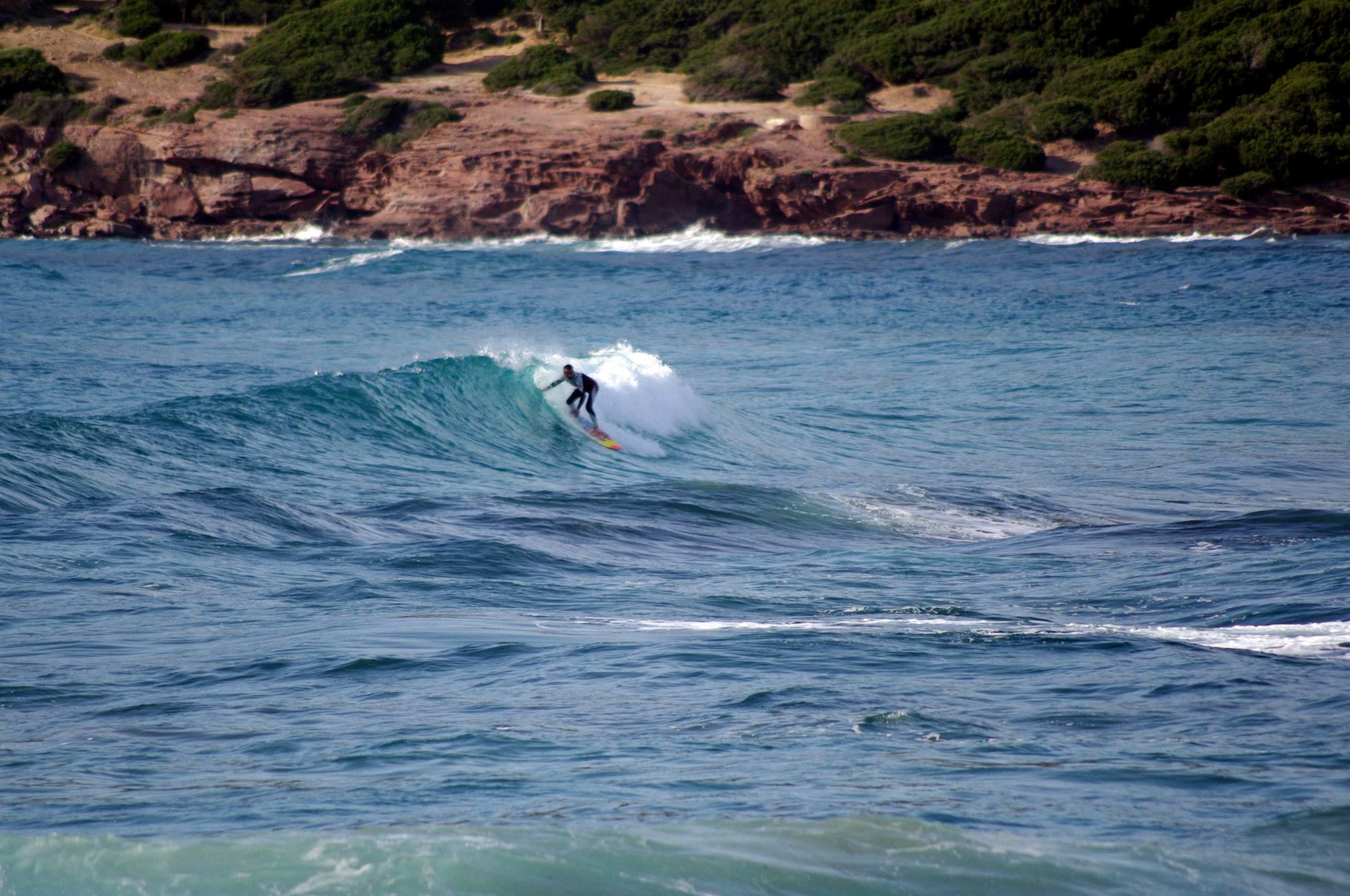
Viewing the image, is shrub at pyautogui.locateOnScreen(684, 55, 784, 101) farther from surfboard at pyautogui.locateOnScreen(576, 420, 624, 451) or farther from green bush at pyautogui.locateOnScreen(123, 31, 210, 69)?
surfboard at pyautogui.locateOnScreen(576, 420, 624, 451)

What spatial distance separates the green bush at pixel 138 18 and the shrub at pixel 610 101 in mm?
23836

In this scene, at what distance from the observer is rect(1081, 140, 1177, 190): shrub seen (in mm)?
41406

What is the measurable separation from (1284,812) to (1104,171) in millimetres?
40729

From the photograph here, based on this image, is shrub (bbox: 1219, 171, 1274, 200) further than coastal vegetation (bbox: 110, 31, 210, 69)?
No

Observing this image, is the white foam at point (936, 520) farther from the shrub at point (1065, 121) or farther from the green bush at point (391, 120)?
the green bush at point (391, 120)

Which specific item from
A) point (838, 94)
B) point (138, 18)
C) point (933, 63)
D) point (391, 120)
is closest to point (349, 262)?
point (391, 120)

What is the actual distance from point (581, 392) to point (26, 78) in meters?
44.7

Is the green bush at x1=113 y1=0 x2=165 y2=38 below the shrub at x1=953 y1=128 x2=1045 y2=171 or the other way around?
the other way around

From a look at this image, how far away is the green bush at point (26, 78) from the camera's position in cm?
5109

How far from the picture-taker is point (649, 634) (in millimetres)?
7207

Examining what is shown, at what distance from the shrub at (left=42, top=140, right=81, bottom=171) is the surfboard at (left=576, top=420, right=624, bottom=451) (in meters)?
38.9

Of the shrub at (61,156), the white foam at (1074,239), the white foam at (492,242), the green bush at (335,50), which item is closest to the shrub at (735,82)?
the white foam at (492,242)

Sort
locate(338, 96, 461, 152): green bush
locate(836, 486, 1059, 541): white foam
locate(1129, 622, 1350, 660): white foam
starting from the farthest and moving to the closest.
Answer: locate(338, 96, 461, 152): green bush → locate(836, 486, 1059, 541): white foam → locate(1129, 622, 1350, 660): white foam

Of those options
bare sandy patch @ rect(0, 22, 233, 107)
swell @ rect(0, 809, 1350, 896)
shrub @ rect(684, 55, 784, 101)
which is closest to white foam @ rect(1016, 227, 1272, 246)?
shrub @ rect(684, 55, 784, 101)
